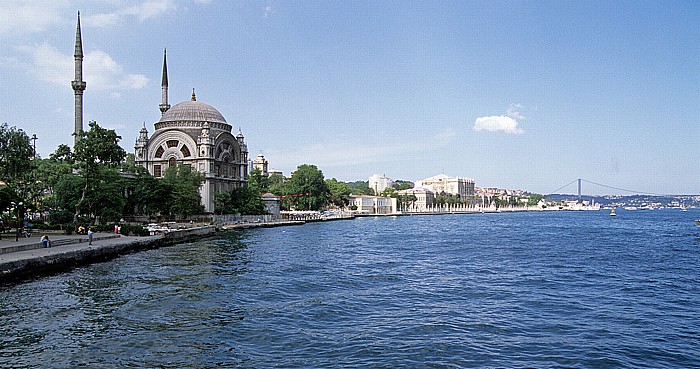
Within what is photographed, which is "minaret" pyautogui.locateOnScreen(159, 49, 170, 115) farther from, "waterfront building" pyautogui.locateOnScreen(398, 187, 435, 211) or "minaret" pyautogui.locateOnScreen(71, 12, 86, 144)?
"waterfront building" pyautogui.locateOnScreen(398, 187, 435, 211)

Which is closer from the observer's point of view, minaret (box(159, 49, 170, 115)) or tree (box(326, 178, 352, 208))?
minaret (box(159, 49, 170, 115))

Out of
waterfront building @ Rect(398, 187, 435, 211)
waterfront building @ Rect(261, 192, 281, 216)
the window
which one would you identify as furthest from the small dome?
waterfront building @ Rect(398, 187, 435, 211)

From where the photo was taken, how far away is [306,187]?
96.1 metres

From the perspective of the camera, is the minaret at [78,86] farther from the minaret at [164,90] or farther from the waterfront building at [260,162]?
the waterfront building at [260,162]

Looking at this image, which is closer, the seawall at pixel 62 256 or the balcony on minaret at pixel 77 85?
the seawall at pixel 62 256

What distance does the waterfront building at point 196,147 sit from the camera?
62094mm

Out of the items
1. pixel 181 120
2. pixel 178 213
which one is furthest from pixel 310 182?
pixel 178 213

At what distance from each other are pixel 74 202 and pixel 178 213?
49.8ft

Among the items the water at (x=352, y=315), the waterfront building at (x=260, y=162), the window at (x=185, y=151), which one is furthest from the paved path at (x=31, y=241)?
the waterfront building at (x=260, y=162)

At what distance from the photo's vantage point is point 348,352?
37.5 feet

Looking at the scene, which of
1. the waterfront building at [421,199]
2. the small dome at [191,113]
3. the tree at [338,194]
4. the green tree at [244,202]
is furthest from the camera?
the waterfront building at [421,199]

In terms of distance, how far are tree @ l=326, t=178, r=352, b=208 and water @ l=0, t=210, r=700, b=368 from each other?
90.7 metres

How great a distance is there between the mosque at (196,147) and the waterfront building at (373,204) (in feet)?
212

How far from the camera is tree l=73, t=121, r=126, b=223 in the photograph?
3559 centimetres
